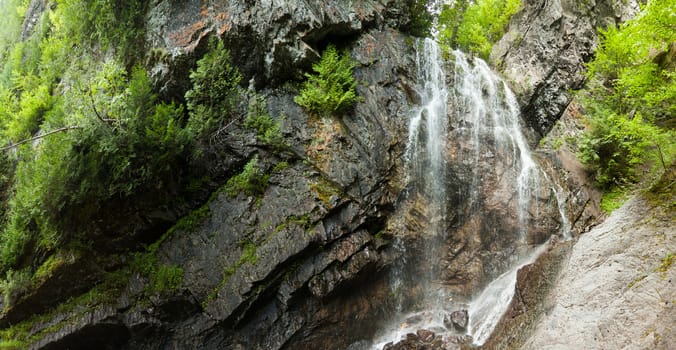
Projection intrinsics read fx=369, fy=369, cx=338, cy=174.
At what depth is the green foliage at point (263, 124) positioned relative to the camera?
950 centimetres

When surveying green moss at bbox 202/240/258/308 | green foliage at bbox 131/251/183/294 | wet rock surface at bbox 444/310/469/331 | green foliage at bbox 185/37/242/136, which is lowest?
wet rock surface at bbox 444/310/469/331

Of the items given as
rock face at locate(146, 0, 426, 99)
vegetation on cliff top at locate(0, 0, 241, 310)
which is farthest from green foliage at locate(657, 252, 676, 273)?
rock face at locate(146, 0, 426, 99)

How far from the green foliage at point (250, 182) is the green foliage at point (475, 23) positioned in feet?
34.6

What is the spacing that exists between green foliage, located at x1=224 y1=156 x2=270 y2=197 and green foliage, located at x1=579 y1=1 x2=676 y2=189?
8.17 meters

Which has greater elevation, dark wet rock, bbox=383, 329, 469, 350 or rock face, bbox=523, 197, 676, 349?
rock face, bbox=523, 197, 676, 349

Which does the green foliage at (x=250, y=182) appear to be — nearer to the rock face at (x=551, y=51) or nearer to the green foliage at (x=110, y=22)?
the green foliage at (x=110, y=22)

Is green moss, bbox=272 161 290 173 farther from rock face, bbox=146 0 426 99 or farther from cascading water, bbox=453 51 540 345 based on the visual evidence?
cascading water, bbox=453 51 540 345

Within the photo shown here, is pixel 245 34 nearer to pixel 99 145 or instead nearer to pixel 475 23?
pixel 99 145

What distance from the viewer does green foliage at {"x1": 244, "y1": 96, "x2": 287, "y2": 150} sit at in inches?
374

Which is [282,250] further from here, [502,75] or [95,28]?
[502,75]

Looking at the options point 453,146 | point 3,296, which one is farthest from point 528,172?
point 3,296

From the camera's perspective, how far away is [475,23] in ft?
56.9

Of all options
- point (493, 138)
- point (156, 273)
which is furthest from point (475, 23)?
point (156, 273)

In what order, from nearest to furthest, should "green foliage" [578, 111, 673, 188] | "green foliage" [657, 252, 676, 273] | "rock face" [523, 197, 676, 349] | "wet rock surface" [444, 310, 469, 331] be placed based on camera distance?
"rock face" [523, 197, 676, 349] < "green foliage" [657, 252, 676, 273] < "wet rock surface" [444, 310, 469, 331] < "green foliage" [578, 111, 673, 188]
